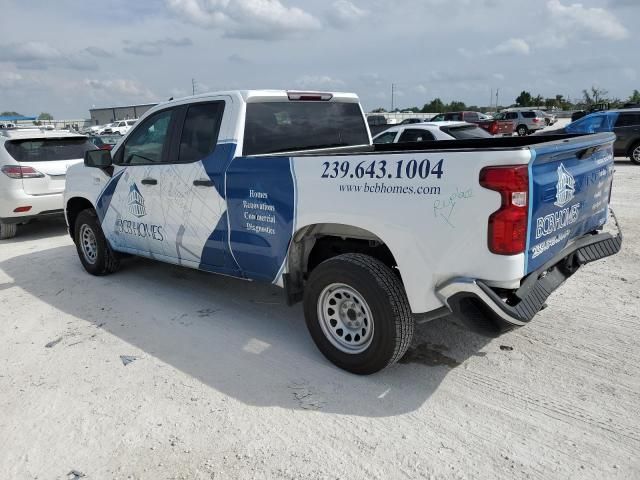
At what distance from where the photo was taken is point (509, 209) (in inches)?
106

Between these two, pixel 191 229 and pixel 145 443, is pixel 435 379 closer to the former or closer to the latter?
pixel 145 443

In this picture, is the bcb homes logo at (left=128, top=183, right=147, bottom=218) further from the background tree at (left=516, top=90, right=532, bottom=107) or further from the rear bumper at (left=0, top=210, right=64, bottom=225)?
the background tree at (left=516, top=90, right=532, bottom=107)

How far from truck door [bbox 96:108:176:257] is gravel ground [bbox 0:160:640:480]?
0.73m

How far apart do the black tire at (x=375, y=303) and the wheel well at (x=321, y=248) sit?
0.68ft

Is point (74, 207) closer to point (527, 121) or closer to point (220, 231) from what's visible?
point (220, 231)

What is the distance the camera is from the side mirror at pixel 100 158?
5348mm

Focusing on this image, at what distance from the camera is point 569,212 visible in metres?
3.22

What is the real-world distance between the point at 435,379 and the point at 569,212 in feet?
4.61

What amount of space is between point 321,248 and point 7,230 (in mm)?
6918

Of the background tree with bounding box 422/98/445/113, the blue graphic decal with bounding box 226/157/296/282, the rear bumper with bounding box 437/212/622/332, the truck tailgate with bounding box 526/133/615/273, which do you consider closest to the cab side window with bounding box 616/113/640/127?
the truck tailgate with bounding box 526/133/615/273

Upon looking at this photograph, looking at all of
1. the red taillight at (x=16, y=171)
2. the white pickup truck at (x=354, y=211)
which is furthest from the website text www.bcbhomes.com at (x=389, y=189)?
the red taillight at (x=16, y=171)

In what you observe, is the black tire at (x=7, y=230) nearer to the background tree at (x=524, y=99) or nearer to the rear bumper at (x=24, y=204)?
the rear bumper at (x=24, y=204)

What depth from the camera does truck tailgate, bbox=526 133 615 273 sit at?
2.82 meters

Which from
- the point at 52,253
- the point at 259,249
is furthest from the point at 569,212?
the point at 52,253
